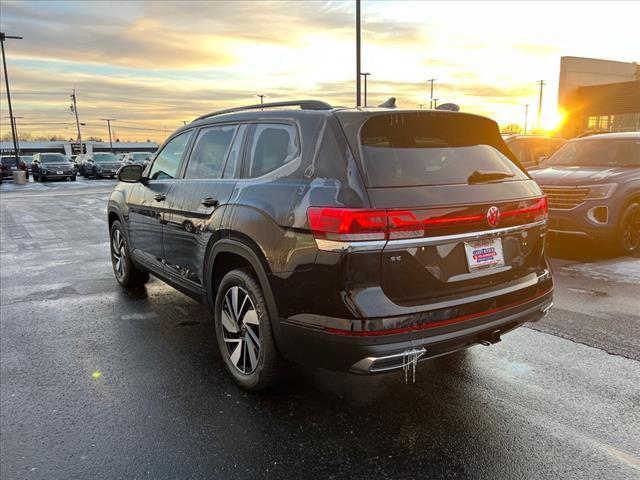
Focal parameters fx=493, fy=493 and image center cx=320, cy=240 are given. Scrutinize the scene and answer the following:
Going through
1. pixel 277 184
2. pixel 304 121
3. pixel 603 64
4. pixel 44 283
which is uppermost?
pixel 603 64

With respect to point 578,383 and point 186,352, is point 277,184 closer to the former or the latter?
point 186,352

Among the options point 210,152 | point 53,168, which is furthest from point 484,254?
point 53,168

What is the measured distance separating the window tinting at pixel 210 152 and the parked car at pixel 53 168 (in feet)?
108

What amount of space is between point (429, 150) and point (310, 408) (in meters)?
1.82

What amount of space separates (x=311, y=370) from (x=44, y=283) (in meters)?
4.57

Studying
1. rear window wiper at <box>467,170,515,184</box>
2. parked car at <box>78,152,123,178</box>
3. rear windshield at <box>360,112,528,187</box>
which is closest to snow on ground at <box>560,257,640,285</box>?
rear windshield at <box>360,112,528,187</box>

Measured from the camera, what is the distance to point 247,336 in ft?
11.1

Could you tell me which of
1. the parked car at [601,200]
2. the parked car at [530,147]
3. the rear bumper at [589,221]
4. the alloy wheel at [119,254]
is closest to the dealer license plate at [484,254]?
the alloy wheel at [119,254]

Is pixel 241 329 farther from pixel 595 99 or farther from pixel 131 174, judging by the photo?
pixel 595 99

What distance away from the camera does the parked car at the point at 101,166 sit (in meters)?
35.3

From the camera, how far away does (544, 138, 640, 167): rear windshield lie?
8.02m

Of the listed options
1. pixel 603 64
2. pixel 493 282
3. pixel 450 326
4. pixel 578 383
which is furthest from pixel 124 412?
pixel 603 64

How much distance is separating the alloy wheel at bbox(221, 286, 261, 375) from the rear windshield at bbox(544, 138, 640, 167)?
23.6ft

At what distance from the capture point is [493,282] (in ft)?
9.87
